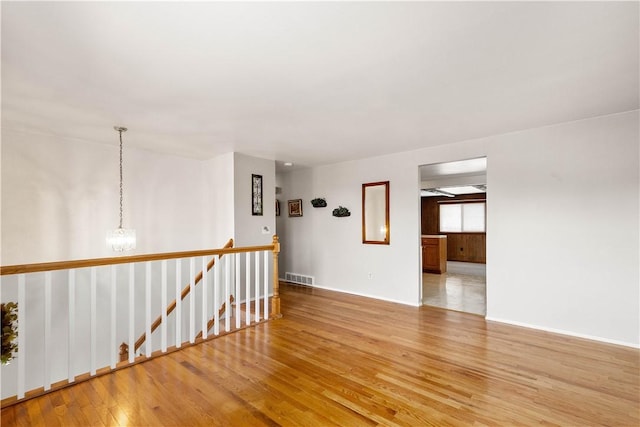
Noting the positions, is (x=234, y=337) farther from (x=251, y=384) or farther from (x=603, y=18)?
(x=603, y=18)

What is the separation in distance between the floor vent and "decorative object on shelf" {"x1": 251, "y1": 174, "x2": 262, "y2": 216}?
183cm

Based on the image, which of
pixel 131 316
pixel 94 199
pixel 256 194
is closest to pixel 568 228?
pixel 256 194

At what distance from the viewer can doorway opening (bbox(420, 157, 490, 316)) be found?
5.26 m

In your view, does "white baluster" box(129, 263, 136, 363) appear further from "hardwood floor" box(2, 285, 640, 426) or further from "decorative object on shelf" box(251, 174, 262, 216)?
"decorative object on shelf" box(251, 174, 262, 216)

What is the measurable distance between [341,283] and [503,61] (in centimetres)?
436

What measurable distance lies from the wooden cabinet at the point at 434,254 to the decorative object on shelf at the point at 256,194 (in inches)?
181

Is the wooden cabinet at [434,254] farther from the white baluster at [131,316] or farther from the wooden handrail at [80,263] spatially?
the white baluster at [131,316]

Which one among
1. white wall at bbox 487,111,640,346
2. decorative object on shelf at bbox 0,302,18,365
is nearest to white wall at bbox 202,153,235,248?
decorative object on shelf at bbox 0,302,18,365

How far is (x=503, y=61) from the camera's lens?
211 cm

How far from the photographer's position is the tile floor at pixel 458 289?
468 cm

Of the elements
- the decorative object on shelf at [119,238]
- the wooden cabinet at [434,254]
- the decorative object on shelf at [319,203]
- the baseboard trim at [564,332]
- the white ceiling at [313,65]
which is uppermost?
the white ceiling at [313,65]

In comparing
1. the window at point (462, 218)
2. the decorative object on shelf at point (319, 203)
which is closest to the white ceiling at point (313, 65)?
the decorative object on shelf at point (319, 203)

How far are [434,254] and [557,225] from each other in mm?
4297

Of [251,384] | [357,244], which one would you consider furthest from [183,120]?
[357,244]
